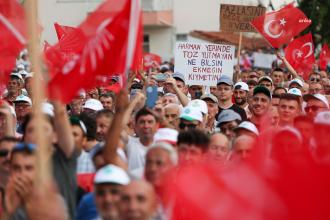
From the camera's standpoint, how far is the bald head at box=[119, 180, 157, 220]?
5.49m

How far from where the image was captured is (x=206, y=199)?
5.51 metres

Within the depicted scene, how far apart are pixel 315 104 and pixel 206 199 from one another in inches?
186

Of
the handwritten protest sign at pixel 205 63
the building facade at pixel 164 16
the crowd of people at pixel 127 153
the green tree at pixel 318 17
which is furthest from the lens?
the building facade at pixel 164 16

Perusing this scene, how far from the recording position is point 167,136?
303 inches

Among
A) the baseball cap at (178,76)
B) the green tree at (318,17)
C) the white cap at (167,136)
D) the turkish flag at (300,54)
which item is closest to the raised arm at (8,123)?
the white cap at (167,136)

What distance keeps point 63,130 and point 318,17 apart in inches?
1056

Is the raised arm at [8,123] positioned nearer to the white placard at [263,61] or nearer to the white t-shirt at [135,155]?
the white t-shirt at [135,155]

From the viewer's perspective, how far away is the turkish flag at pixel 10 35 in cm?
823

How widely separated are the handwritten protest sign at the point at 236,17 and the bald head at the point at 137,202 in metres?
10.1

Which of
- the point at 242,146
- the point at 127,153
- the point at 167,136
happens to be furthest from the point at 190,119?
the point at 242,146

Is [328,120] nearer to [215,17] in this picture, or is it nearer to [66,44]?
[66,44]

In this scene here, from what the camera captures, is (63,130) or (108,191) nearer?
(108,191)

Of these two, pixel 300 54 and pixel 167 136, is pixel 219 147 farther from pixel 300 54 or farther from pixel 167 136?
pixel 300 54

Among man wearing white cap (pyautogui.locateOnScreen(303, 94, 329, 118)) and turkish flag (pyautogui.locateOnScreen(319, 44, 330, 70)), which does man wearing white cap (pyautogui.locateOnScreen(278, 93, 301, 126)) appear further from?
turkish flag (pyautogui.locateOnScreen(319, 44, 330, 70))
